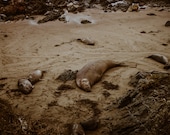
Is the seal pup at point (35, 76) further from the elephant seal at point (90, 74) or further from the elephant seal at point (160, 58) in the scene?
the elephant seal at point (160, 58)

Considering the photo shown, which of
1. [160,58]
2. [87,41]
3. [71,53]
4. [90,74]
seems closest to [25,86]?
[90,74]

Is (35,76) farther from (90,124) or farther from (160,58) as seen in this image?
(160,58)

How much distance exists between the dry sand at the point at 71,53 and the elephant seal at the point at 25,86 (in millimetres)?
92

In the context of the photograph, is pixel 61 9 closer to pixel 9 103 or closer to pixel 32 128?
pixel 9 103

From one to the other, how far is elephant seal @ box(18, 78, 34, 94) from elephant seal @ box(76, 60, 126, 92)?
936 millimetres

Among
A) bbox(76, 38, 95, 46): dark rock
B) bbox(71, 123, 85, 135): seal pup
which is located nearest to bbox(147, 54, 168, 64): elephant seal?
bbox(76, 38, 95, 46): dark rock

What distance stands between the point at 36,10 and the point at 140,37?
5679 millimetres

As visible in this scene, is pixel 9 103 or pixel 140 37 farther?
pixel 140 37

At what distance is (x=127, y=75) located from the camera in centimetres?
477

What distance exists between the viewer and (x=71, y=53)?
5.88 m

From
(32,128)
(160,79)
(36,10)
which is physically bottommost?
(36,10)

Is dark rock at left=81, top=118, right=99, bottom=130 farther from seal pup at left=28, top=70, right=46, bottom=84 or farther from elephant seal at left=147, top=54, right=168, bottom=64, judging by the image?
elephant seal at left=147, top=54, right=168, bottom=64

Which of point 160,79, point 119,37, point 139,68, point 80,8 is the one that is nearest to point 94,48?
point 119,37

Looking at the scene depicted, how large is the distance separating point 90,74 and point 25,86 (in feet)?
4.30
